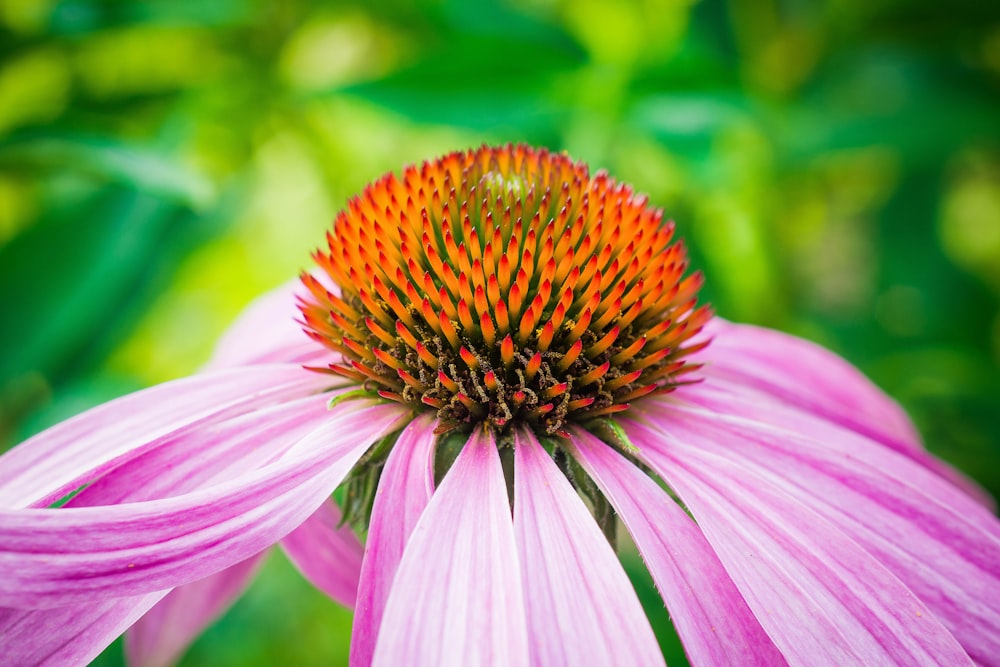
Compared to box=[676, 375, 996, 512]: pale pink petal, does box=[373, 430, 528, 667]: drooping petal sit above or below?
above

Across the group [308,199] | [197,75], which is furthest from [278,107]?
[308,199]

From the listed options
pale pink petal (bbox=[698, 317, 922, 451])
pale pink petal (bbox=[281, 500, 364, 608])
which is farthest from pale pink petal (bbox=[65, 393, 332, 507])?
pale pink petal (bbox=[698, 317, 922, 451])

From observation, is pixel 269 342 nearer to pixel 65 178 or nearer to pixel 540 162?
pixel 540 162

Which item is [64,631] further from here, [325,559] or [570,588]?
[570,588]

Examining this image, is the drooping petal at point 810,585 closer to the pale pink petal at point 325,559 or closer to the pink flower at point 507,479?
the pink flower at point 507,479

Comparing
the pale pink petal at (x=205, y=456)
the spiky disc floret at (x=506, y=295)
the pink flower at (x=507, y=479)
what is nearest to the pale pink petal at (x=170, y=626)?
the pink flower at (x=507, y=479)

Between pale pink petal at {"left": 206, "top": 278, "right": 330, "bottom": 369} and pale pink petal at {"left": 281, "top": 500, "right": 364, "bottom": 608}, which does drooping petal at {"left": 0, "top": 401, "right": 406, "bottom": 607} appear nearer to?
pale pink petal at {"left": 281, "top": 500, "right": 364, "bottom": 608}
